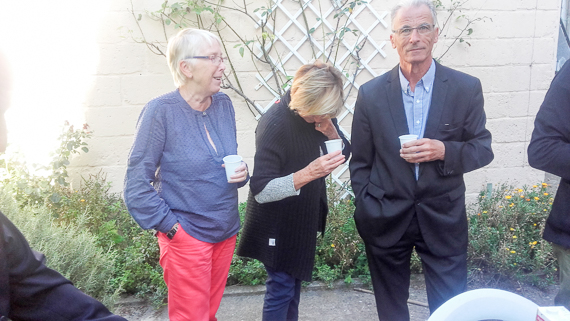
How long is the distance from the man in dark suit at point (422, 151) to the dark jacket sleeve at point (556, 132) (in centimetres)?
21

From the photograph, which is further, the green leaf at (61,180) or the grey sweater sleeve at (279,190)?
the green leaf at (61,180)

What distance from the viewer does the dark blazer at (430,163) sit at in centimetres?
194

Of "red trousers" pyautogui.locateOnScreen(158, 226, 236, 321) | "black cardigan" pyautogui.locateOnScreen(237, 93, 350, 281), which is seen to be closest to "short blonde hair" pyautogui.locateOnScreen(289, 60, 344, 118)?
A: "black cardigan" pyautogui.locateOnScreen(237, 93, 350, 281)

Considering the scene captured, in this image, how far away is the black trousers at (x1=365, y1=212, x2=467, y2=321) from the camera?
1999 mm

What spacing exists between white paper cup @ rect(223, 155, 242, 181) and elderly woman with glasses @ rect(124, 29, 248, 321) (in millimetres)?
20

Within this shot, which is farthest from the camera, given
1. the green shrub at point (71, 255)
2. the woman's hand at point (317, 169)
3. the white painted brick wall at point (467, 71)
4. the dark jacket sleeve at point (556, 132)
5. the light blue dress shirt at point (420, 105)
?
the white painted brick wall at point (467, 71)

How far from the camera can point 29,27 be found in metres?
3.66

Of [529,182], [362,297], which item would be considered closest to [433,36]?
[362,297]

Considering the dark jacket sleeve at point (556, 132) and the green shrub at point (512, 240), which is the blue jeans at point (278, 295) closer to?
the dark jacket sleeve at point (556, 132)

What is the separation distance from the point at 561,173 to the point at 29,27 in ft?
13.5

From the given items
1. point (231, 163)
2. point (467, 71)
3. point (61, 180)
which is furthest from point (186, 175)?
point (467, 71)

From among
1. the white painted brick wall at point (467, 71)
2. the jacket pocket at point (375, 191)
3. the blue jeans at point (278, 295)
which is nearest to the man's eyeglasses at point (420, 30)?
the jacket pocket at point (375, 191)

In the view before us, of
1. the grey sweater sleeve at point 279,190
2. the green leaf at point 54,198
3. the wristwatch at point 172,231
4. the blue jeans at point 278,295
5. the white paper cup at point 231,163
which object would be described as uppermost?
the white paper cup at point 231,163

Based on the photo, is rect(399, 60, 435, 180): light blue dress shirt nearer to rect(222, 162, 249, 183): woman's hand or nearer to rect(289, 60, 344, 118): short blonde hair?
rect(289, 60, 344, 118): short blonde hair
